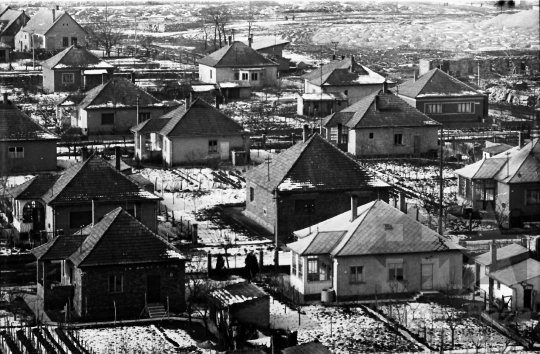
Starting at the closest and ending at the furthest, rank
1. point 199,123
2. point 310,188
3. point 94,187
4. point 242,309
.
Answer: point 242,309
point 94,187
point 310,188
point 199,123

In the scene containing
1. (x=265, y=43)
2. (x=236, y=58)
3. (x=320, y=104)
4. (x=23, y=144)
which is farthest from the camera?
(x=265, y=43)

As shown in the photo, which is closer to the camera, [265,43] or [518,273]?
[518,273]

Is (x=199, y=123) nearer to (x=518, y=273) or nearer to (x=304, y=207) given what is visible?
(x=304, y=207)

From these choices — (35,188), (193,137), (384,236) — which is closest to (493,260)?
(384,236)

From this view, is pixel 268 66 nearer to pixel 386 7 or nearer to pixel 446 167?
pixel 446 167

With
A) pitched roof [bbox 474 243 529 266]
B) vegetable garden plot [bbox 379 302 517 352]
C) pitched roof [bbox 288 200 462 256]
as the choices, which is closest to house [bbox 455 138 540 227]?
pitched roof [bbox 474 243 529 266]

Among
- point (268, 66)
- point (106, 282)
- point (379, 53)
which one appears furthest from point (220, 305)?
point (379, 53)
